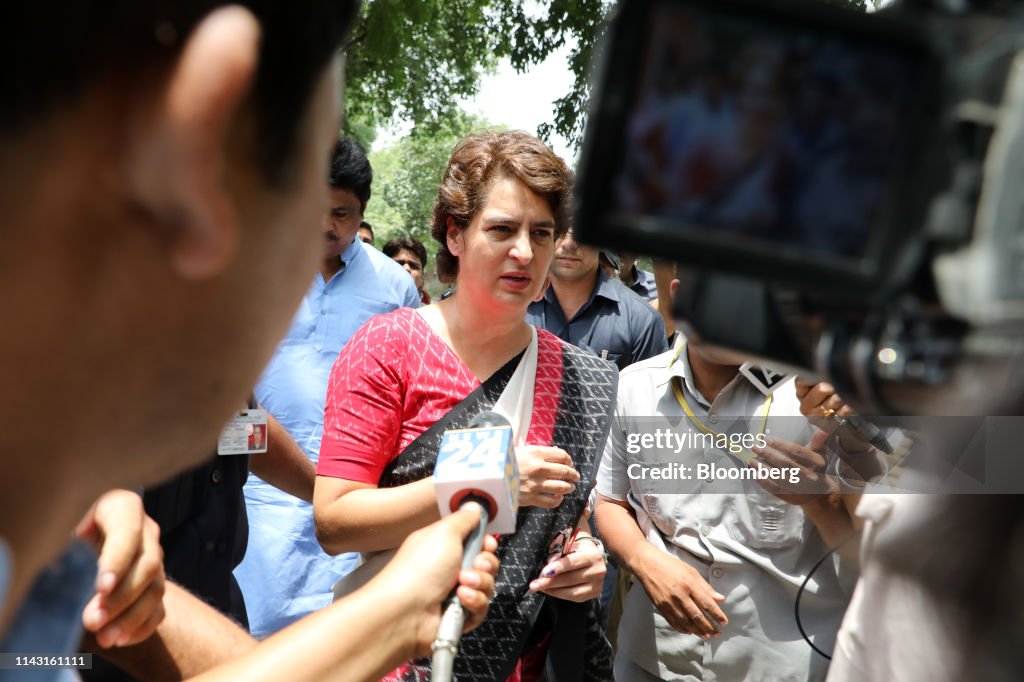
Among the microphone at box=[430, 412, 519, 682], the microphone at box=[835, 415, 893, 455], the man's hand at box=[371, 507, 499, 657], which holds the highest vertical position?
the microphone at box=[835, 415, 893, 455]

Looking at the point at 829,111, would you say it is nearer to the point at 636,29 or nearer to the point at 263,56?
the point at 636,29

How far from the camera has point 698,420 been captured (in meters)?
3.05

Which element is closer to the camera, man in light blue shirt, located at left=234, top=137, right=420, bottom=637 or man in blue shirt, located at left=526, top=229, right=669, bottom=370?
man in light blue shirt, located at left=234, top=137, right=420, bottom=637

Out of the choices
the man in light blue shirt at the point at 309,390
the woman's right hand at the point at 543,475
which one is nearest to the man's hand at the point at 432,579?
the woman's right hand at the point at 543,475

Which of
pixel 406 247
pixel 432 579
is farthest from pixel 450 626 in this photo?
pixel 406 247

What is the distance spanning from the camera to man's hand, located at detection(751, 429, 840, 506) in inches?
106

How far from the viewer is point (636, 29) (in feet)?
2.05

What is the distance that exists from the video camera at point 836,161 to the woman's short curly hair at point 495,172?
230 centimetres

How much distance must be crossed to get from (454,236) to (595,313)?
1939 millimetres

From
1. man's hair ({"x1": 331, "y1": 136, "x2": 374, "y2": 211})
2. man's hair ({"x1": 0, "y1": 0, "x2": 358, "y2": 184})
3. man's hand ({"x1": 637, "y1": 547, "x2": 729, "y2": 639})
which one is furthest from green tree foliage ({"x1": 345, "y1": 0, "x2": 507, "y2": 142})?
man's hair ({"x1": 0, "y1": 0, "x2": 358, "y2": 184})

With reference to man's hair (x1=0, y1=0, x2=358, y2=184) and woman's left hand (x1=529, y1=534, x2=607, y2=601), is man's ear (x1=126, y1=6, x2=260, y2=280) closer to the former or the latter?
man's hair (x1=0, y1=0, x2=358, y2=184)

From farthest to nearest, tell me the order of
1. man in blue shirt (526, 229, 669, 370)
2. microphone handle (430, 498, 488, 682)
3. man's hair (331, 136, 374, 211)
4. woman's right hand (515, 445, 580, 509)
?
man in blue shirt (526, 229, 669, 370), man's hair (331, 136, 374, 211), woman's right hand (515, 445, 580, 509), microphone handle (430, 498, 488, 682)

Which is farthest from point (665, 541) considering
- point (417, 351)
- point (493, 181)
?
point (493, 181)

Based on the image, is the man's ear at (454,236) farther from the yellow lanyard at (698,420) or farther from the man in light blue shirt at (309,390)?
the yellow lanyard at (698,420)
